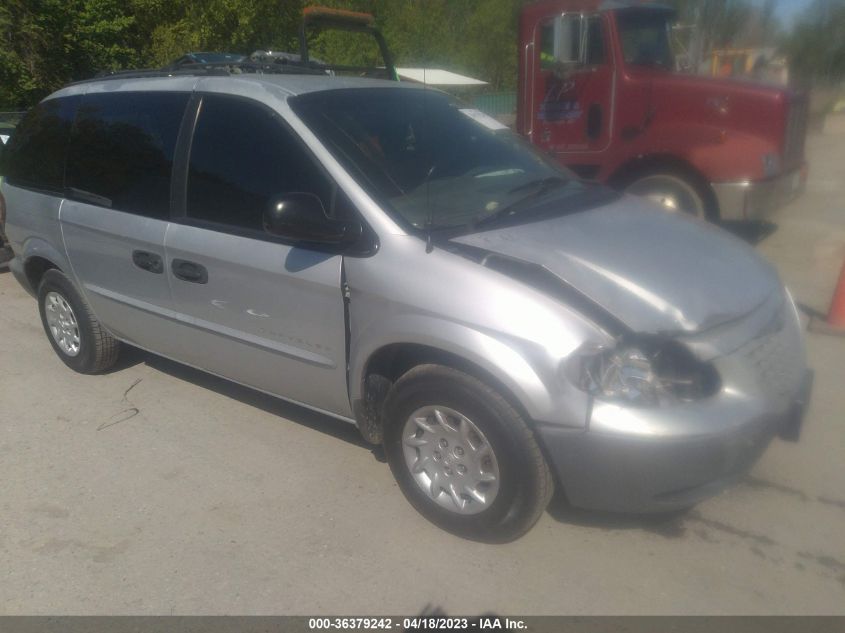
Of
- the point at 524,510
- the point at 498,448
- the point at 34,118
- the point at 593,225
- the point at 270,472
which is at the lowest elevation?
the point at 270,472

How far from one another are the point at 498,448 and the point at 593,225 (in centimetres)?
115

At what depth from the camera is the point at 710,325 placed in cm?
281

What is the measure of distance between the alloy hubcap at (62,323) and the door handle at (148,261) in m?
1.14

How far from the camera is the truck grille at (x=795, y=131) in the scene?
6.76 metres

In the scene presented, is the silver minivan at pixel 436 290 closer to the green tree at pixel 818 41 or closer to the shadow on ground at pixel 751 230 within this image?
the green tree at pixel 818 41

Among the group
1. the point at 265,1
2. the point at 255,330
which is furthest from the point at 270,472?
the point at 265,1

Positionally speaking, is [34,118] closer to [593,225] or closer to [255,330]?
[255,330]

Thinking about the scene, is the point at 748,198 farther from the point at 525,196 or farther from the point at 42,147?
the point at 42,147

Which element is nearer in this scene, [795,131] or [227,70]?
[227,70]

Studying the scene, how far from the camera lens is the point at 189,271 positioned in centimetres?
375

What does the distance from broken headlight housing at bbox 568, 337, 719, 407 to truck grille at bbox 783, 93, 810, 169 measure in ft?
16.1

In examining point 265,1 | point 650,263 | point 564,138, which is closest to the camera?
point 650,263

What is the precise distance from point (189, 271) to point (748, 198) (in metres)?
4.96

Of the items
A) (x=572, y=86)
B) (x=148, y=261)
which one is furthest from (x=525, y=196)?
(x=572, y=86)
